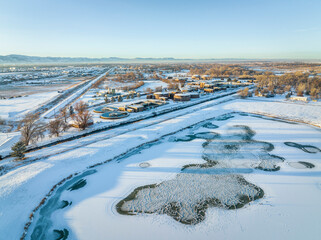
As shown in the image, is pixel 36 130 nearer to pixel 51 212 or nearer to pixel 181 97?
pixel 51 212


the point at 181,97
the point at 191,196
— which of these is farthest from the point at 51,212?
the point at 181,97

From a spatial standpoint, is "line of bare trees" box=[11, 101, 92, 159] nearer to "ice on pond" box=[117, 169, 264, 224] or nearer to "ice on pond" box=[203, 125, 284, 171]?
"ice on pond" box=[117, 169, 264, 224]

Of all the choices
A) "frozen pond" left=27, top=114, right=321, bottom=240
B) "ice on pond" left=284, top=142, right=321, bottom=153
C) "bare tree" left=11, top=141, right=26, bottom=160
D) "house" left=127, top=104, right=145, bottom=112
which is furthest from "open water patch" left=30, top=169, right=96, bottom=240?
"ice on pond" left=284, top=142, right=321, bottom=153

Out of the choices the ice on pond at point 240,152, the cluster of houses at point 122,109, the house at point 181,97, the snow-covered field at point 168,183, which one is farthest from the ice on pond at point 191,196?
the house at point 181,97

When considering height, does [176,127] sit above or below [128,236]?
above

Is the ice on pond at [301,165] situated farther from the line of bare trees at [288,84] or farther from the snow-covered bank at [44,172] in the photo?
the line of bare trees at [288,84]

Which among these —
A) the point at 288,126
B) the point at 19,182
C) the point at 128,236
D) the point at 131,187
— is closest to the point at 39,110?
the point at 19,182

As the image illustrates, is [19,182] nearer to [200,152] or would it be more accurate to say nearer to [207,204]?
[207,204]
